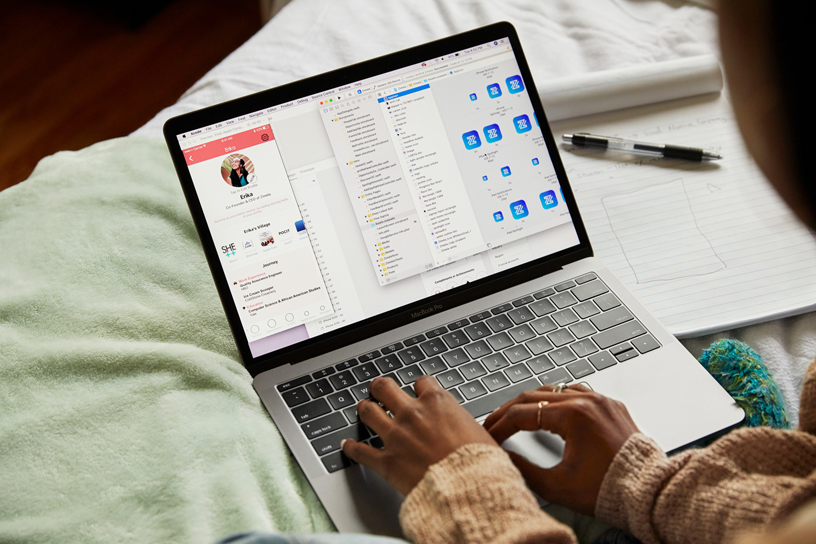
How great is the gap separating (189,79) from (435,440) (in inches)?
76.4

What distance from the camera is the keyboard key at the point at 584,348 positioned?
726 millimetres

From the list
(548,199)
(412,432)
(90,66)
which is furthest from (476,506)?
(90,66)

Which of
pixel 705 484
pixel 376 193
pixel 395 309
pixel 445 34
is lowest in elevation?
pixel 705 484

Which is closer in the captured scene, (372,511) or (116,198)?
(372,511)

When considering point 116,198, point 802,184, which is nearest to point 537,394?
point 802,184

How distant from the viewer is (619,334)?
740 millimetres

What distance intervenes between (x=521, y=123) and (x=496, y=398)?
34cm

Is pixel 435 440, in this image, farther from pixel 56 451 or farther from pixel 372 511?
pixel 56 451

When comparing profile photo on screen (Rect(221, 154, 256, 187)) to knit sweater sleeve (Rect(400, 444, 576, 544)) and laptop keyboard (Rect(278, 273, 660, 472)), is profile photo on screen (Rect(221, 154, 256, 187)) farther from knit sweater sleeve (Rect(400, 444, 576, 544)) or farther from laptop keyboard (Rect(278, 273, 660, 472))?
knit sweater sleeve (Rect(400, 444, 576, 544))

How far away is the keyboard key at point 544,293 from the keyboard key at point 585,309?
33 millimetres

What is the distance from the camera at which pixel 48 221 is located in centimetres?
83

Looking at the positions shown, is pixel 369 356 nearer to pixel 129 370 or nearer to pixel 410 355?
pixel 410 355

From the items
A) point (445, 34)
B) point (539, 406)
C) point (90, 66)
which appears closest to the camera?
point (539, 406)

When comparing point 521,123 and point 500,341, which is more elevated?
point 521,123
